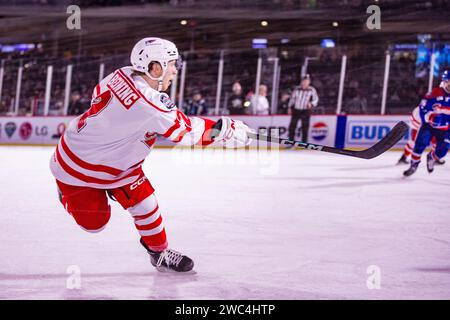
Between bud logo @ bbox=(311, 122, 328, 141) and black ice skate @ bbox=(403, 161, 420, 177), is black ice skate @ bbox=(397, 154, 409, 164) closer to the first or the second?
black ice skate @ bbox=(403, 161, 420, 177)

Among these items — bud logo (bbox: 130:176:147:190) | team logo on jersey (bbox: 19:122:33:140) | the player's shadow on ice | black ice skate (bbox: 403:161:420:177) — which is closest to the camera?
bud logo (bbox: 130:176:147:190)

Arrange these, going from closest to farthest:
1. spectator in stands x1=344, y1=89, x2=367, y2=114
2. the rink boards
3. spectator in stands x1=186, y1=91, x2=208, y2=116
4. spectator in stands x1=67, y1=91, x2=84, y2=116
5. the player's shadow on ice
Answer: the player's shadow on ice → the rink boards → spectator in stands x1=344, y1=89, x2=367, y2=114 → spectator in stands x1=186, y1=91, x2=208, y2=116 → spectator in stands x1=67, y1=91, x2=84, y2=116

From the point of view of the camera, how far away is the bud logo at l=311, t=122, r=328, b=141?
1089 cm

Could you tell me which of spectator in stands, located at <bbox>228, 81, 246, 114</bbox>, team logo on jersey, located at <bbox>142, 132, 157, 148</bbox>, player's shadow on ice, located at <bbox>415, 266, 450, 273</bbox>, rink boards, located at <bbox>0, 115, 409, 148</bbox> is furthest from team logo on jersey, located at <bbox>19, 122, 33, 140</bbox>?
player's shadow on ice, located at <bbox>415, 266, 450, 273</bbox>

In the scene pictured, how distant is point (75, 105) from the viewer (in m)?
11.5

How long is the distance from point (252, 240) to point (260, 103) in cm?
742

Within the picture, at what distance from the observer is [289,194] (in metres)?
5.54

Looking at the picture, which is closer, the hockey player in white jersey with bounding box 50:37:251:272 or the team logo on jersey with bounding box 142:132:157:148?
the hockey player in white jersey with bounding box 50:37:251:272

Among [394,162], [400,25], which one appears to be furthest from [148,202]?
[400,25]

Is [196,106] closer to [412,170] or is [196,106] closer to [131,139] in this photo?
[412,170]

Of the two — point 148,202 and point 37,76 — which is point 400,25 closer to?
point 37,76

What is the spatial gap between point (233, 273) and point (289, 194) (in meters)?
2.71

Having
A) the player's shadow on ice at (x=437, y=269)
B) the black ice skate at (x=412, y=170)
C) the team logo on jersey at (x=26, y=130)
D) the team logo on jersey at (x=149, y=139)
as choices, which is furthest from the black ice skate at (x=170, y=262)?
the team logo on jersey at (x=26, y=130)

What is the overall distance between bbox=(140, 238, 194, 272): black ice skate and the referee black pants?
782 centimetres
